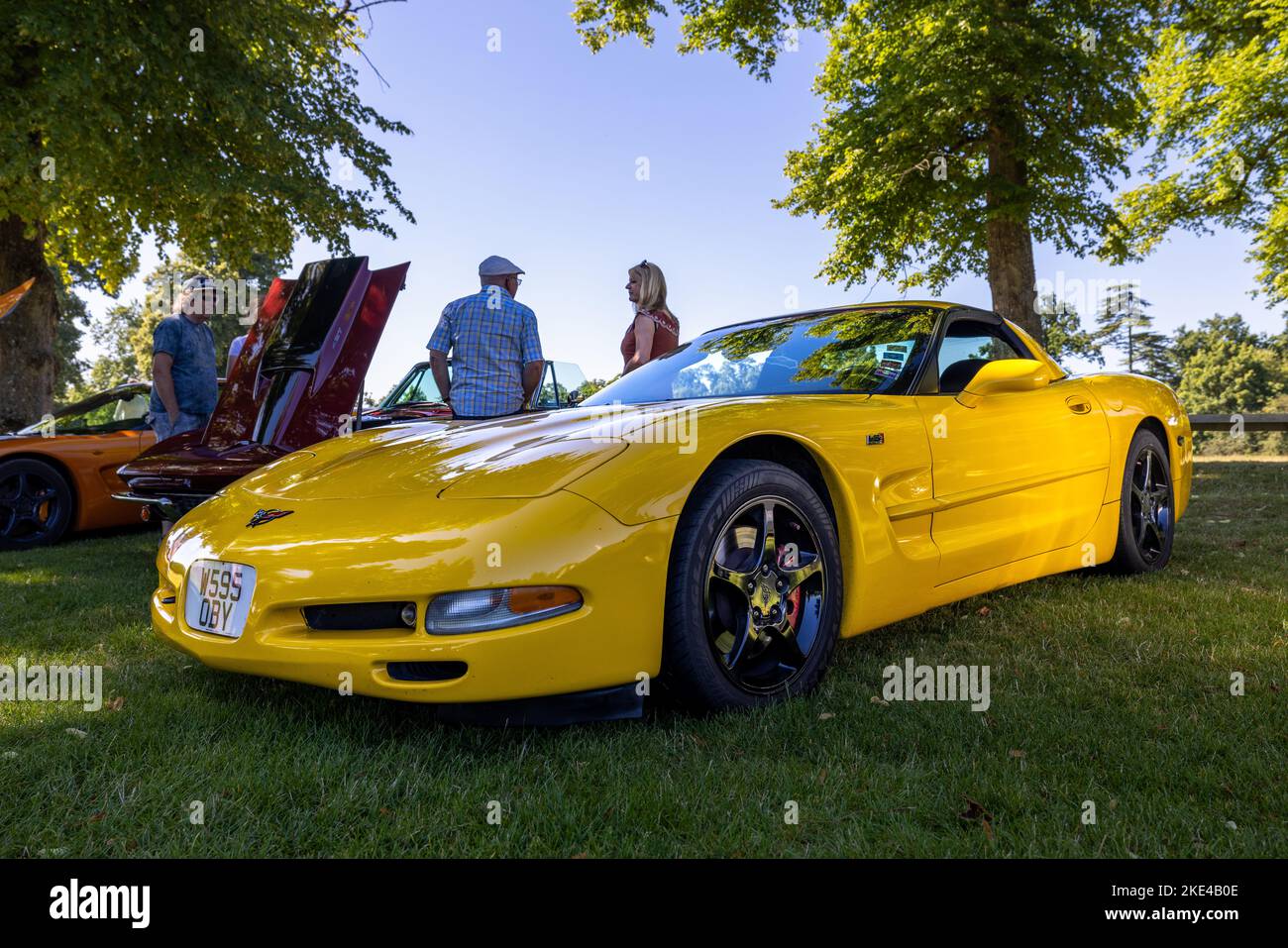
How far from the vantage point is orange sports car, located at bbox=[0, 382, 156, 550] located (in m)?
6.23

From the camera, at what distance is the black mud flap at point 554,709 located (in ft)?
6.88

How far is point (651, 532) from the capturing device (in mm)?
2189

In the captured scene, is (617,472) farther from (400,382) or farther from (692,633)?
(400,382)

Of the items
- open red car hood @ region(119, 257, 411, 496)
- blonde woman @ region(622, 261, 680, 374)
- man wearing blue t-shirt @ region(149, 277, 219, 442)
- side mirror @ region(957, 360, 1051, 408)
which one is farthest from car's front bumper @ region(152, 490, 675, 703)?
man wearing blue t-shirt @ region(149, 277, 219, 442)

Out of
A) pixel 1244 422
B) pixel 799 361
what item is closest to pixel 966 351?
pixel 799 361

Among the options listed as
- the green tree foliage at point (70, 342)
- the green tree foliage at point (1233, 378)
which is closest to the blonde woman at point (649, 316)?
the green tree foliage at point (70, 342)

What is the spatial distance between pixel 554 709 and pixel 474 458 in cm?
81

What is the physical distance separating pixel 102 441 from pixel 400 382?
2.52 m

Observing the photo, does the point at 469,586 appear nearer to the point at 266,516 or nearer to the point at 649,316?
the point at 266,516

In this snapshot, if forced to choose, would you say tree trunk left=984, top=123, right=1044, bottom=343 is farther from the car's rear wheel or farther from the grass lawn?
the car's rear wheel

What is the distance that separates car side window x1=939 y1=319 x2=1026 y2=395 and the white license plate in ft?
8.28

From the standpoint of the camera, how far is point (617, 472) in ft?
7.29

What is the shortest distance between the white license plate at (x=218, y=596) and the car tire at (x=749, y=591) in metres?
1.15
